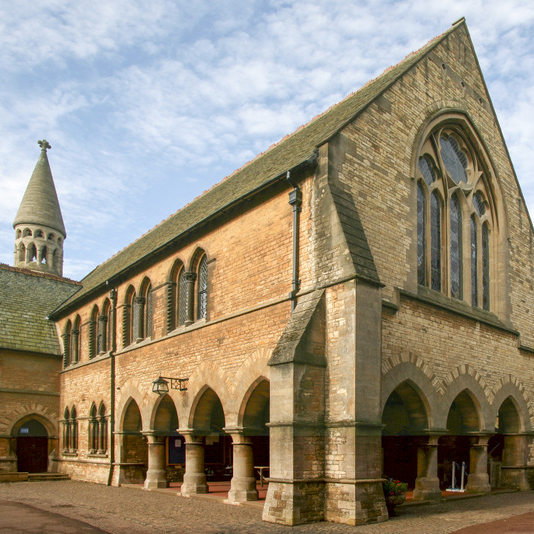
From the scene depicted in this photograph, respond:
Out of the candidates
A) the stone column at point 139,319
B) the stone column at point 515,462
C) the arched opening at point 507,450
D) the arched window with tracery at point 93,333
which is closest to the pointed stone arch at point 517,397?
the arched opening at point 507,450

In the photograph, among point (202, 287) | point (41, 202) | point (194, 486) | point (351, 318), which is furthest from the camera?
point (41, 202)

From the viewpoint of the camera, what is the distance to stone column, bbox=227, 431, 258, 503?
574 inches

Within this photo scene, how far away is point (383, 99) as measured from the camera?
15.7 meters

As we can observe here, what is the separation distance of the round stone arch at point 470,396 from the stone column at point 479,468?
42 cm

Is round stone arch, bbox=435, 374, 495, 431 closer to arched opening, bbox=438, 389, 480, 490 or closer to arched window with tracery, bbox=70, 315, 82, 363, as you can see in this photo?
arched opening, bbox=438, 389, 480, 490

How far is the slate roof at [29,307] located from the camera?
27938mm

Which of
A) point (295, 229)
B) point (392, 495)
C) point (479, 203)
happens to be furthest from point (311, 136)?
point (392, 495)

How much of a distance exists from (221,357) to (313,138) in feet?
19.7

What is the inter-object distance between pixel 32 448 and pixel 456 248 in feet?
64.5

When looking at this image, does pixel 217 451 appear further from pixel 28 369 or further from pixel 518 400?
pixel 518 400

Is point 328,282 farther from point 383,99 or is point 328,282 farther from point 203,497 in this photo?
point 203,497

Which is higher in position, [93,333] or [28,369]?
[93,333]

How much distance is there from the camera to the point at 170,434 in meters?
19.5

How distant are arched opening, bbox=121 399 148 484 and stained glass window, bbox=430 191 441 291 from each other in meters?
10.4
